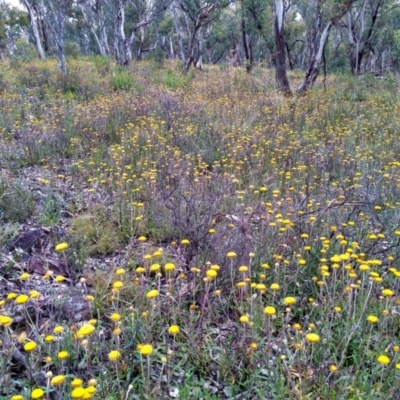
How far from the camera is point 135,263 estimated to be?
10.8 ft

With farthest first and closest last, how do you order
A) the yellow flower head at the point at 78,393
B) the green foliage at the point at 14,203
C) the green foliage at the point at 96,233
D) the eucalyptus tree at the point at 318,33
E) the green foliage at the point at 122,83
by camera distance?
the eucalyptus tree at the point at 318,33 → the green foliage at the point at 122,83 → the green foliage at the point at 14,203 → the green foliage at the point at 96,233 → the yellow flower head at the point at 78,393

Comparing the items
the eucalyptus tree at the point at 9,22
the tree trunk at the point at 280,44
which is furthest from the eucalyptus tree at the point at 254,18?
the eucalyptus tree at the point at 9,22

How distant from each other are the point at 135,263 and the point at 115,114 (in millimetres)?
4788

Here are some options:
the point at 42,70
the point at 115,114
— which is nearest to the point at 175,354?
the point at 115,114

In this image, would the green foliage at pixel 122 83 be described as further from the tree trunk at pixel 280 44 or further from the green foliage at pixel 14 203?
the green foliage at pixel 14 203

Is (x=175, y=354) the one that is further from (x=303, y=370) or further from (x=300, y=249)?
(x=300, y=249)

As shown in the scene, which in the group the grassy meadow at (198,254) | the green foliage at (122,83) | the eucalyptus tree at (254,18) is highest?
the eucalyptus tree at (254,18)

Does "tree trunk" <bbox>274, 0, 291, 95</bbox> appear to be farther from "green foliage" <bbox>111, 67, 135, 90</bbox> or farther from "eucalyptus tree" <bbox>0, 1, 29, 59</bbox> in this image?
"eucalyptus tree" <bbox>0, 1, 29, 59</bbox>

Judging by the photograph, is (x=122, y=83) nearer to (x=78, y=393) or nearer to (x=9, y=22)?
(x=78, y=393)

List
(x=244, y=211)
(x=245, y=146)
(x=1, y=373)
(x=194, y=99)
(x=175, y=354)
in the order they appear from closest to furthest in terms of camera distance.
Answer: (x=1, y=373) → (x=175, y=354) → (x=244, y=211) → (x=245, y=146) → (x=194, y=99)

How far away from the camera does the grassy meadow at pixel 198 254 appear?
6.97ft

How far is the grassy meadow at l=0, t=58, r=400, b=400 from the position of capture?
2.12 metres

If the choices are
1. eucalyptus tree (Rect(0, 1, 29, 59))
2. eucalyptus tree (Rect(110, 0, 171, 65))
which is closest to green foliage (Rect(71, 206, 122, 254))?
eucalyptus tree (Rect(110, 0, 171, 65))

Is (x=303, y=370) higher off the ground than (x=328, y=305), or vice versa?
(x=328, y=305)
